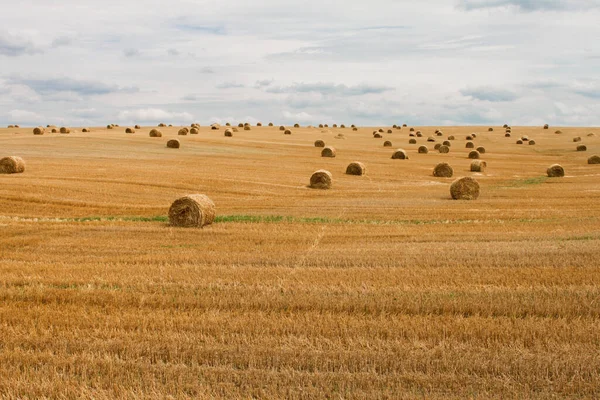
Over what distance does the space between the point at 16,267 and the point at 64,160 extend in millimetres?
25144

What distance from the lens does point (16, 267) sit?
1189 centimetres

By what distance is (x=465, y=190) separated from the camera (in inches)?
992

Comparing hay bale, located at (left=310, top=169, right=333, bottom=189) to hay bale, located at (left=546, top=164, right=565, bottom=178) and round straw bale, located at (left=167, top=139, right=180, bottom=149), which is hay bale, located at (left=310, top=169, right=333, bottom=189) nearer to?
hay bale, located at (left=546, top=164, right=565, bottom=178)

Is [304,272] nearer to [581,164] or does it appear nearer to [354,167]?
[354,167]

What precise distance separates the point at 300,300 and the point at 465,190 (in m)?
17.2

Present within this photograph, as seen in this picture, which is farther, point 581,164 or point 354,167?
point 581,164

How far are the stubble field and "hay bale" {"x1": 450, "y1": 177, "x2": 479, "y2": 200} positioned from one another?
2.21 m

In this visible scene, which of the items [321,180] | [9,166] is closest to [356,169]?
[321,180]

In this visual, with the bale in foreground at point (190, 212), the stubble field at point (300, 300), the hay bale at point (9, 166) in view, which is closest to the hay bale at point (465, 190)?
the stubble field at point (300, 300)

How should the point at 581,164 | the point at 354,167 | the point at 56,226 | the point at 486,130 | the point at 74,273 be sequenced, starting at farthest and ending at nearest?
the point at 486,130 → the point at 581,164 → the point at 354,167 → the point at 56,226 → the point at 74,273

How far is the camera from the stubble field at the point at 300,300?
6.70 metres

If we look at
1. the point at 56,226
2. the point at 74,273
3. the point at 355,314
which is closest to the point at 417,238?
the point at 355,314

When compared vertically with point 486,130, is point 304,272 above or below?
below

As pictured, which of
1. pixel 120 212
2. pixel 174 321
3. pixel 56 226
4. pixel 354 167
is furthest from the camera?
pixel 354 167
